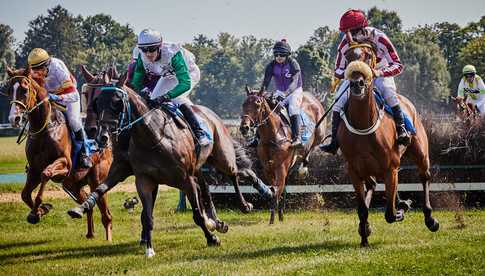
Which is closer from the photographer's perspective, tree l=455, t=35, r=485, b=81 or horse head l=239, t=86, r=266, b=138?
horse head l=239, t=86, r=266, b=138

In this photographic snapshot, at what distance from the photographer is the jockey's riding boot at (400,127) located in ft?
35.1

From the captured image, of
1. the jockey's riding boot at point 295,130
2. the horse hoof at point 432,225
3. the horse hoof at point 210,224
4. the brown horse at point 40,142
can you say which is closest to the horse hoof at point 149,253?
the horse hoof at point 210,224

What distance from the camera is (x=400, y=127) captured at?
1088 cm

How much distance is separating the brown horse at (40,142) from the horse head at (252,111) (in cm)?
346

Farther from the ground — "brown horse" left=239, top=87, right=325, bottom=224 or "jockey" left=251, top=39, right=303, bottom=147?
"jockey" left=251, top=39, right=303, bottom=147

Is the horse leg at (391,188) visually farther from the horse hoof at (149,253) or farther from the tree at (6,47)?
the tree at (6,47)

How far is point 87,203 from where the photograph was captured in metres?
10.5

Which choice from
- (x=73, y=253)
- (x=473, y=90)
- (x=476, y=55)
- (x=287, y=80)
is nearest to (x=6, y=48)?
(x=476, y=55)

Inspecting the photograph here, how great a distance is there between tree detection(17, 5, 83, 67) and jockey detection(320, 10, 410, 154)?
106 metres

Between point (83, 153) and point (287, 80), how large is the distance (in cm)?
540

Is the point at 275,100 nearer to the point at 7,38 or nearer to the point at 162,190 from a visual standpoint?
the point at 162,190

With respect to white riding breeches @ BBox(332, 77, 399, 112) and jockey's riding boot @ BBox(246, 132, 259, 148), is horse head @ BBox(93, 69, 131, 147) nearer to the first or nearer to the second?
white riding breeches @ BBox(332, 77, 399, 112)

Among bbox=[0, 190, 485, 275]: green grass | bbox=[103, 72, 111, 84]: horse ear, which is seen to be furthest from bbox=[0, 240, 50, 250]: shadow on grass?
bbox=[103, 72, 111, 84]: horse ear

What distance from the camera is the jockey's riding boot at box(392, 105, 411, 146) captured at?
10.7 metres
